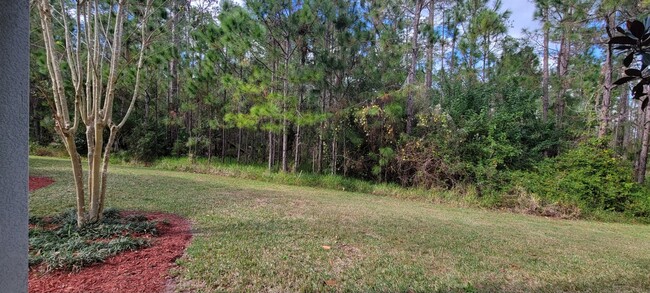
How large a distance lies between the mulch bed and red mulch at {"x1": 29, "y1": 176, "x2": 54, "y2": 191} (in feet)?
14.6

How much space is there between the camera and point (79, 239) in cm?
263

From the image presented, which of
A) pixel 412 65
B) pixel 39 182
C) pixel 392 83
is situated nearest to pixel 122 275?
pixel 39 182

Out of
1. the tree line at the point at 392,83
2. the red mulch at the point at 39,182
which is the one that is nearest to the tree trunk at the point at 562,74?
the tree line at the point at 392,83

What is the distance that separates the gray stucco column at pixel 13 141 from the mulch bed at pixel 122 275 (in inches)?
39.9

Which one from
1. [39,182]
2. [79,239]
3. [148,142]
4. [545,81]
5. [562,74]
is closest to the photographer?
[79,239]

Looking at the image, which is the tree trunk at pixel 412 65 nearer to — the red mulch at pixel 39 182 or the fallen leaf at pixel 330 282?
the fallen leaf at pixel 330 282

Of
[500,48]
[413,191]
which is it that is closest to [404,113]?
[413,191]

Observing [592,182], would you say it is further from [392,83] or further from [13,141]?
[13,141]

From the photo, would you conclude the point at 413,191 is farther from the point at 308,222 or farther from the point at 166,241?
the point at 166,241

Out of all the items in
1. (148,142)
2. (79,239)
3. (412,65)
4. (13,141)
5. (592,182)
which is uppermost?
(412,65)

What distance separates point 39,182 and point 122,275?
5.59 metres

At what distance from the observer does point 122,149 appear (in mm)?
11930

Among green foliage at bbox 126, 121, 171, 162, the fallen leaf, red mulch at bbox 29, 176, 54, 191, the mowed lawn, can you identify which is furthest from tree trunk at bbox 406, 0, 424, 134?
green foliage at bbox 126, 121, 171, 162

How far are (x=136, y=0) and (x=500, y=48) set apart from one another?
1127cm
